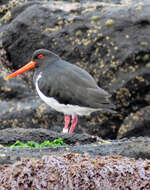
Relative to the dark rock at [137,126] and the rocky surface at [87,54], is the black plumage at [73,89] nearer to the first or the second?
the rocky surface at [87,54]

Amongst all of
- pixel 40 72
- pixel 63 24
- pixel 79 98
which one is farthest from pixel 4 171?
pixel 63 24

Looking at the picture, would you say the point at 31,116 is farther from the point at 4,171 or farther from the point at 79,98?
the point at 4,171

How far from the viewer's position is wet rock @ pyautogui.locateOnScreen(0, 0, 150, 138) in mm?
8180

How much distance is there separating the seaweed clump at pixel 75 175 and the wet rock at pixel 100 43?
5.06m

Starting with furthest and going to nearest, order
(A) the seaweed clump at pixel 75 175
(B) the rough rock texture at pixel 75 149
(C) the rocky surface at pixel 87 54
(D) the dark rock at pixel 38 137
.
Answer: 1. (C) the rocky surface at pixel 87 54
2. (D) the dark rock at pixel 38 137
3. (B) the rough rock texture at pixel 75 149
4. (A) the seaweed clump at pixel 75 175

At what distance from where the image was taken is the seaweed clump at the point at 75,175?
309 cm

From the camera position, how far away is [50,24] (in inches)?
353

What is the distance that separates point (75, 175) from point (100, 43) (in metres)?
5.66

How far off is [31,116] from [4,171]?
16.9 ft

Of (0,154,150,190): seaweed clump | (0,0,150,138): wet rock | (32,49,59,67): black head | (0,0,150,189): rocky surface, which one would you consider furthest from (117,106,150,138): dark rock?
(0,154,150,190): seaweed clump

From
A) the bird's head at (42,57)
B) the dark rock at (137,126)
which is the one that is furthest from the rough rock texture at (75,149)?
the dark rock at (137,126)

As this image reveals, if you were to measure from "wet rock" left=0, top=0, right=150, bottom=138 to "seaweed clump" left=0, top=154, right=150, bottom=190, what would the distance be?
5.06m

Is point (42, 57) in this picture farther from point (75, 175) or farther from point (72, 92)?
point (75, 175)

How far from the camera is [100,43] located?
848cm
